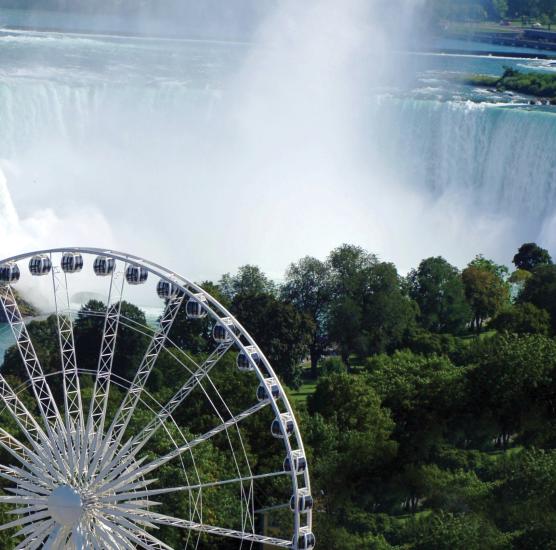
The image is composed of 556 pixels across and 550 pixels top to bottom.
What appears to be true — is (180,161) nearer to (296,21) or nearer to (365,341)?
(296,21)

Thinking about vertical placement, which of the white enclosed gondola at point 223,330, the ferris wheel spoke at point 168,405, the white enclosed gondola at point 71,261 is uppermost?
the white enclosed gondola at point 71,261

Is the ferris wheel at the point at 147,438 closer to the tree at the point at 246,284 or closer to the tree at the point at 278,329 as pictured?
the tree at the point at 278,329

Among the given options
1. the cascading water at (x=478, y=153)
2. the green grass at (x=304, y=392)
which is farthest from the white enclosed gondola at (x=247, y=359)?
the cascading water at (x=478, y=153)

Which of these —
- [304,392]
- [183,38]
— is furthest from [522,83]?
[304,392]

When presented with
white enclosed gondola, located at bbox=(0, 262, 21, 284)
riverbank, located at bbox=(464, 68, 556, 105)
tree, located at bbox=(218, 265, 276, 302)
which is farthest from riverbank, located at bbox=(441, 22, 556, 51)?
white enclosed gondola, located at bbox=(0, 262, 21, 284)

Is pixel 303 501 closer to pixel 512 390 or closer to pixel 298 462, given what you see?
pixel 298 462

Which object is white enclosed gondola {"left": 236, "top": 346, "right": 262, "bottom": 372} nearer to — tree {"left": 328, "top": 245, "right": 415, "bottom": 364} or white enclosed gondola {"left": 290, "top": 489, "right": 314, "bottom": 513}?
white enclosed gondola {"left": 290, "top": 489, "right": 314, "bottom": 513}
